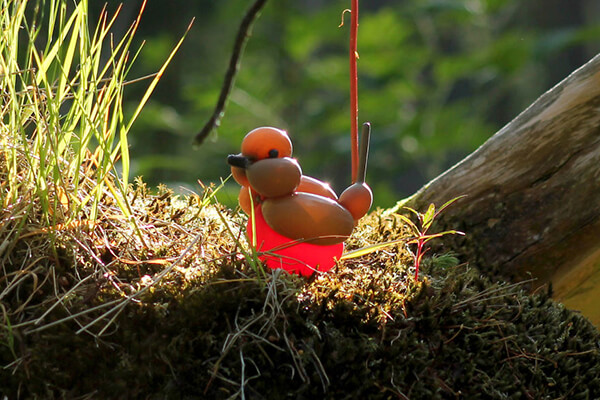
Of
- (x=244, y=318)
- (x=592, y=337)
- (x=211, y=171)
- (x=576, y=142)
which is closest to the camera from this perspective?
(x=244, y=318)

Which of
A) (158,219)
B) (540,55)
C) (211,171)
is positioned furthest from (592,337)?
(211,171)

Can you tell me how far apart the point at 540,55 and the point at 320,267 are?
728cm

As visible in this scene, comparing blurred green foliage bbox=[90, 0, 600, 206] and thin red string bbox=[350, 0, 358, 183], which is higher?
thin red string bbox=[350, 0, 358, 183]

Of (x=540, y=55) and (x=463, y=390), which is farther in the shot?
(x=540, y=55)

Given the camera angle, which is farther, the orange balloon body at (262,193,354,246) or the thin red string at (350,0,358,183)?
the thin red string at (350,0,358,183)

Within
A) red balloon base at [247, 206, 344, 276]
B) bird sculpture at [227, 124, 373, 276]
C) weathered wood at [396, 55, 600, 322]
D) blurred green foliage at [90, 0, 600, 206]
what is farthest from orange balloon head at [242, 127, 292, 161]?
blurred green foliage at [90, 0, 600, 206]

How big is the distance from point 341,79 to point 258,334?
722 centimetres

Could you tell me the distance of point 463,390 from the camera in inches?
48.0

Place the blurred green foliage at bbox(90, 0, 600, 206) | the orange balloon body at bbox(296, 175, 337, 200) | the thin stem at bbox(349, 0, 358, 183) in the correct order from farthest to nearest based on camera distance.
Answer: the blurred green foliage at bbox(90, 0, 600, 206), the thin stem at bbox(349, 0, 358, 183), the orange balloon body at bbox(296, 175, 337, 200)

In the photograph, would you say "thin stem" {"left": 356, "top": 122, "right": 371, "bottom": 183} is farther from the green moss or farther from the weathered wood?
the weathered wood

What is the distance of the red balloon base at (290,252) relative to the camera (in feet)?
4.30

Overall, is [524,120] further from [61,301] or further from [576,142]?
[61,301]

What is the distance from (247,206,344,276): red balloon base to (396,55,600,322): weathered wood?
0.66 metres

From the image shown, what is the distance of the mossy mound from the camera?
3.73 ft
